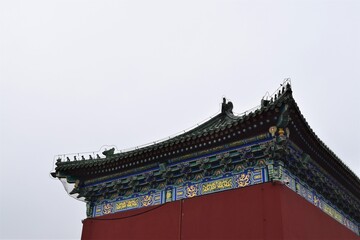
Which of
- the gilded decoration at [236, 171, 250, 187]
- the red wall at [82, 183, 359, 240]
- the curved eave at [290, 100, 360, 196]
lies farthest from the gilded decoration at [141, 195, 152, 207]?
the curved eave at [290, 100, 360, 196]

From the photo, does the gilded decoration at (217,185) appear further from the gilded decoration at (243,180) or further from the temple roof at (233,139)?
the temple roof at (233,139)

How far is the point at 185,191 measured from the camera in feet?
43.9

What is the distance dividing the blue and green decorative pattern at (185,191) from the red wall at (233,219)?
169 millimetres

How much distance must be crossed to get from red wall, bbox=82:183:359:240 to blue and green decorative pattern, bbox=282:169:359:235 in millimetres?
249

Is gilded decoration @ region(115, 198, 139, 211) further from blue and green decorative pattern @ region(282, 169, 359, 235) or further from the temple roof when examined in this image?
blue and green decorative pattern @ region(282, 169, 359, 235)

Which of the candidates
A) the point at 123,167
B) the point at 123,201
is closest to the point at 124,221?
the point at 123,201

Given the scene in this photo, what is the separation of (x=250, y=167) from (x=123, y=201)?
444cm

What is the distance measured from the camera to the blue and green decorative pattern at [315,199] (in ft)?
41.4

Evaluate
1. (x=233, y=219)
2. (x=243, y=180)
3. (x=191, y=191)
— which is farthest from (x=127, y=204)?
(x=243, y=180)

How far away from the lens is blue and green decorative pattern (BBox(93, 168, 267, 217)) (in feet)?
40.5

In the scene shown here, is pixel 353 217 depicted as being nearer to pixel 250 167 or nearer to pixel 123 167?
pixel 250 167

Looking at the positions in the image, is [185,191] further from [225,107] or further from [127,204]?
[225,107]

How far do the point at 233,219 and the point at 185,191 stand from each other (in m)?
1.83

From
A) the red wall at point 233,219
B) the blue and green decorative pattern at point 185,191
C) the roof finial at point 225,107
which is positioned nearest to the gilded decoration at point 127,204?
the blue and green decorative pattern at point 185,191
